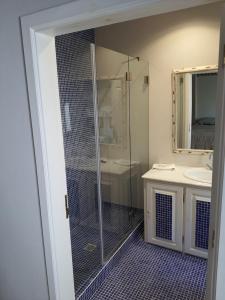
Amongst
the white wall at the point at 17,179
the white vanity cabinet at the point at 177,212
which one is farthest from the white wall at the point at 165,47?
the white wall at the point at 17,179

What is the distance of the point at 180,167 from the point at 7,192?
6.02 feet

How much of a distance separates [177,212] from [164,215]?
147 mm

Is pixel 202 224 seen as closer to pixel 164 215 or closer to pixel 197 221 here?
pixel 197 221

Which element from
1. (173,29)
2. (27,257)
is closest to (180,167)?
(173,29)

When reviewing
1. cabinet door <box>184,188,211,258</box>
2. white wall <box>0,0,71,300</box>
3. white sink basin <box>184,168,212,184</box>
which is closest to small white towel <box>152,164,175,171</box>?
white sink basin <box>184,168,212,184</box>

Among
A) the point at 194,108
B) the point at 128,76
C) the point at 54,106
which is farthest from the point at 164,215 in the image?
the point at 54,106

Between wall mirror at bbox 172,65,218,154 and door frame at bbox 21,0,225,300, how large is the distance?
5.44 feet

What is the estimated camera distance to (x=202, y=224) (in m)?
2.15

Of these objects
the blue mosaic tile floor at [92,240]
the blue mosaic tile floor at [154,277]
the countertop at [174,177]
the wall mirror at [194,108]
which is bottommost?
the blue mosaic tile floor at [154,277]

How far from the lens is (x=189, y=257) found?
2.30 meters

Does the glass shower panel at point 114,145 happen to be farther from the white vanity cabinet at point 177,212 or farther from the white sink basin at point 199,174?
the white sink basin at point 199,174

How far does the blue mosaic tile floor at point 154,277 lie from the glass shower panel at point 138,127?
0.47 m

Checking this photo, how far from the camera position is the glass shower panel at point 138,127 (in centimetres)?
253

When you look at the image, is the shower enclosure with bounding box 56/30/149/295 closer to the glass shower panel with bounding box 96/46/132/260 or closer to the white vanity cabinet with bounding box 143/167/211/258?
the glass shower panel with bounding box 96/46/132/260
